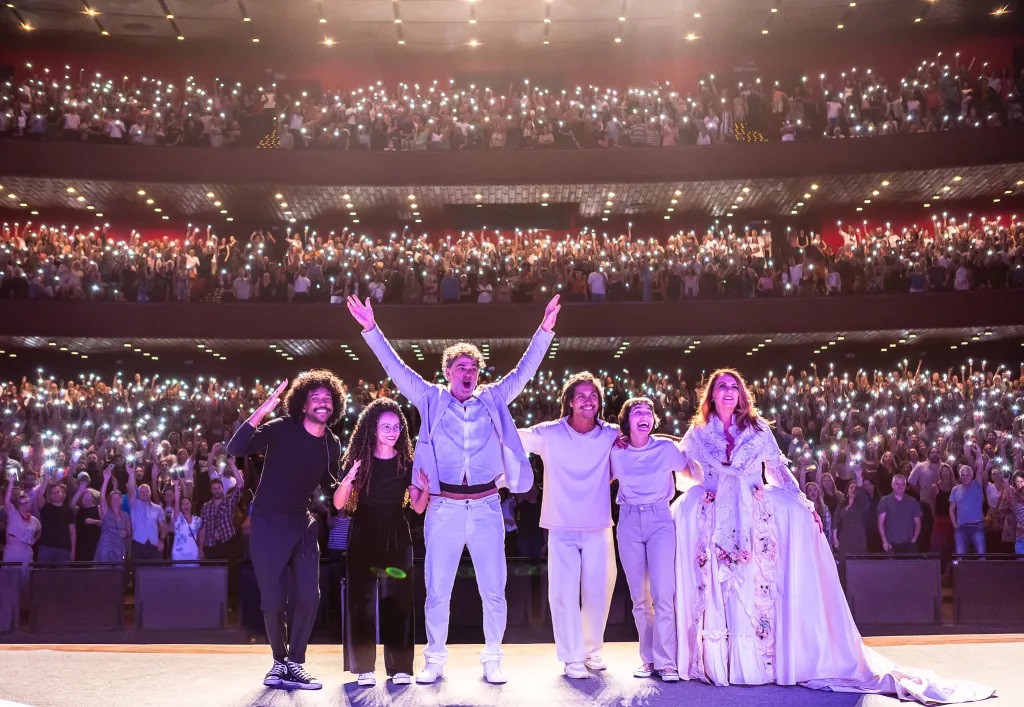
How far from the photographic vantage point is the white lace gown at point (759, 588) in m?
5.05

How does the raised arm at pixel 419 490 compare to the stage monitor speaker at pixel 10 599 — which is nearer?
the raised arm at pixel 419 490

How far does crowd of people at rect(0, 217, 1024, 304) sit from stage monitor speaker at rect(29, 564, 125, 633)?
965 centimetres

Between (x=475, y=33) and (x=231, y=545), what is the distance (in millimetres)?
16502

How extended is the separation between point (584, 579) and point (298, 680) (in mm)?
1654

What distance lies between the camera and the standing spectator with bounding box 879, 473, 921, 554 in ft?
32.1

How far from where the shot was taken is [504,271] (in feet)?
62.0

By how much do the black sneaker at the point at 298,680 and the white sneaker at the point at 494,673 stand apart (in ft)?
2.90

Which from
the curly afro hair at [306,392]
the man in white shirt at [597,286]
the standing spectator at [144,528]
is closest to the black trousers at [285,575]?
the curly afro hair at [306,392]

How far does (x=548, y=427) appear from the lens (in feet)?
18.6

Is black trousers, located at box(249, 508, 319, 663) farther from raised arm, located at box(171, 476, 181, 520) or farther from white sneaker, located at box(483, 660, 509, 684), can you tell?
raised arm, located at box(171, 476, 181, 520)

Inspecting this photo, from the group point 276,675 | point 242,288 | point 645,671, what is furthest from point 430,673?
point 242,288

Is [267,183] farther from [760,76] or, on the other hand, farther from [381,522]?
[381,522]

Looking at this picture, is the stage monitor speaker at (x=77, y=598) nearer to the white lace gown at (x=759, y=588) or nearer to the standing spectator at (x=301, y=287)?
the white lace gown at (x=759, y=588)

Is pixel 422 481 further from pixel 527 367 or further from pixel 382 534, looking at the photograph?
pixel 527 367
